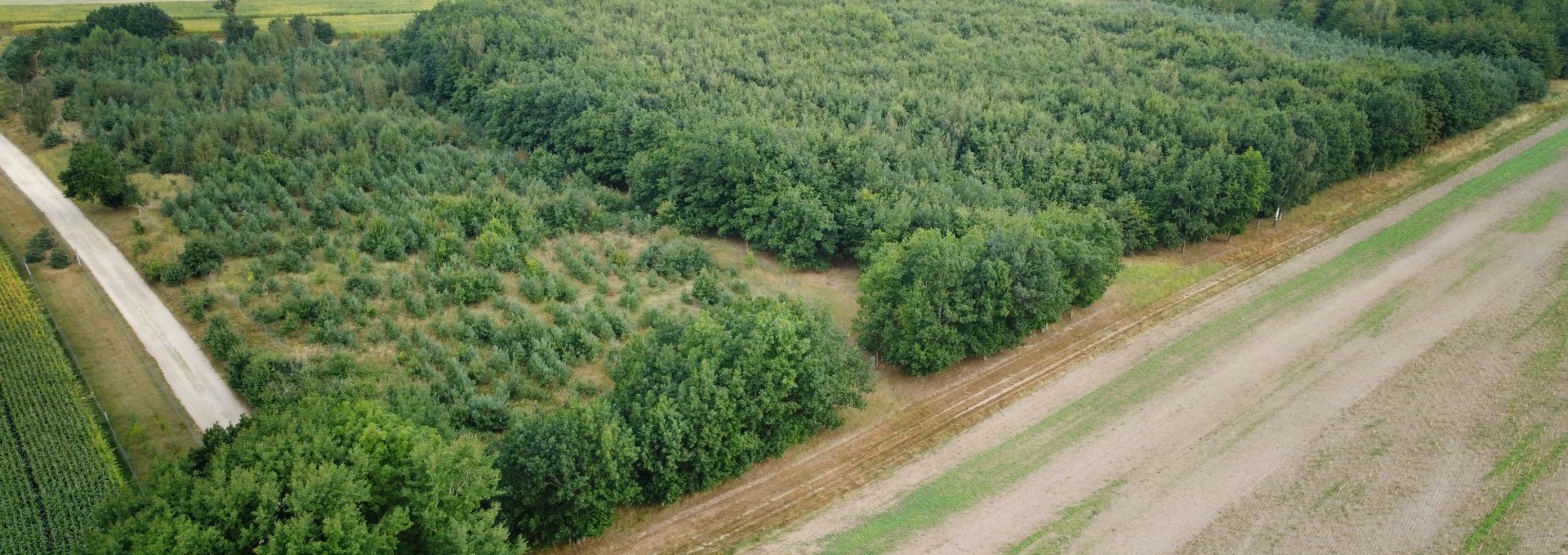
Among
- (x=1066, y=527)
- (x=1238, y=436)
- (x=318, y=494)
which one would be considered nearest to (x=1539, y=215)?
(x=1238, y=436)

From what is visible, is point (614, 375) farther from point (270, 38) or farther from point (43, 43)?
point (43, 43)

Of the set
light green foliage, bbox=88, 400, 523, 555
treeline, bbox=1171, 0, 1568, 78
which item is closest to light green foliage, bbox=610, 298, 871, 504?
light green foliage, bbox=88, 400, 523, 555

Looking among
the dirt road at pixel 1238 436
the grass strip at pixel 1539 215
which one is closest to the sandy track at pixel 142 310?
the dirt road at pixel 1238 436

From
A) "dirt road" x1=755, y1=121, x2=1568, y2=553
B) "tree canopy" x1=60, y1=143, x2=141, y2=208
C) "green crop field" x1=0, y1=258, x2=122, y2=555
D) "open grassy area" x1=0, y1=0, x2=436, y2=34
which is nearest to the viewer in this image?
"green crop field" x1=0, y1=258, x2=122, y2=555

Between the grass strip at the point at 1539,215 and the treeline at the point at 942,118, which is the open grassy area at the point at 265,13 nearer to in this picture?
the treeline at the point at 942,118

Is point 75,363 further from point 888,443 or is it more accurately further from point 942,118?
point 942,118

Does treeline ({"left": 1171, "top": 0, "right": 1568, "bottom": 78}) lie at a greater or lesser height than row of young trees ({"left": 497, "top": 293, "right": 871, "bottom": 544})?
greater

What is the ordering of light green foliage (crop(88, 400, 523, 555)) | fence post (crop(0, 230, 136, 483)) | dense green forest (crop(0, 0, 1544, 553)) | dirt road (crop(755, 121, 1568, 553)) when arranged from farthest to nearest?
1. fence post (crop(0, 230, 136, 483))
2. dirt road (crop(755, 121, 1568, 553))
3. dense green forest (crop(0, 0, 1544, 553))
4. light green foliage (crop(88, 400, 523, 555))

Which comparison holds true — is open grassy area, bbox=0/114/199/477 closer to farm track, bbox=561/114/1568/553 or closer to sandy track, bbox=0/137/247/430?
sandy track, bbox=0/137/247/430
